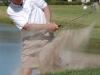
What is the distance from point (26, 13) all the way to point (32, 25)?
0.24 m

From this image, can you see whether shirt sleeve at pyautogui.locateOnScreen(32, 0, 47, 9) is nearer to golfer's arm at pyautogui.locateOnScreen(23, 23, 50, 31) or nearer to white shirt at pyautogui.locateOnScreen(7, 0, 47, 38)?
white shirt at pyautogui.locateOnScreen(7, 0, 47, 38)

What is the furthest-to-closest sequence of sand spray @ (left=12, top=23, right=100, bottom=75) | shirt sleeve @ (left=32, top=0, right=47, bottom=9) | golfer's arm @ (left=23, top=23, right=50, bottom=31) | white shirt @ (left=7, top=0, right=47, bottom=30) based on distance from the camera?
sand spray @ (left=12, top=23, right=100, bottom=75) < shirt sleeve @ (left=32, top=0, right=47, bottom=9) < white shirt @ (left=7, top=0, right=47, bottom=30) < golfer's arm @ (left=23, top=23, right=50, bottom=31)

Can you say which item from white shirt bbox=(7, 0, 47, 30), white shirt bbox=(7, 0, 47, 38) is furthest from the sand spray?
white shirt bbox=(7, 0, 47, 30)

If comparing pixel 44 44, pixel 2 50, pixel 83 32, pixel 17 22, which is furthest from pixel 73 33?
pixel 2 50

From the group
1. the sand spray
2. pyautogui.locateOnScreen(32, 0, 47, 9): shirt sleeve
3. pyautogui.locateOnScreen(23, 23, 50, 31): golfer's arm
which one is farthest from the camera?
the sand spray

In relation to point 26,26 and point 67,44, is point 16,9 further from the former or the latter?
point 67,44

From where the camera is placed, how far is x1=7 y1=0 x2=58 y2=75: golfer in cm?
764

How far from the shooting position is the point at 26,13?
303 inches

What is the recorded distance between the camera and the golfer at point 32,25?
7645 mm

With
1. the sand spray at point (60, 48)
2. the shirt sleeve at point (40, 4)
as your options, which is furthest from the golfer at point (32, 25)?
the sand spray at point (60, 48)

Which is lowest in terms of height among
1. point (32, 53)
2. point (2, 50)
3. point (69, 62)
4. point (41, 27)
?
point (2, 50)

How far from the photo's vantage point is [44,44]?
8.05m

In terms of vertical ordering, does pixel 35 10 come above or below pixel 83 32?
above

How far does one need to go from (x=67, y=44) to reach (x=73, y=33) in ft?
1.00
